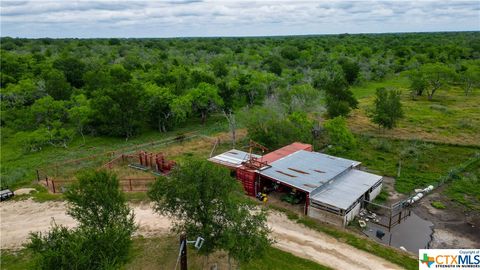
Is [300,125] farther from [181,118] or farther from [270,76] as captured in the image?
[270,76]

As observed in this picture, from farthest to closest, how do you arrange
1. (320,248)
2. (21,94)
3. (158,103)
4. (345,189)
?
(21,94), (158,103), (345,189), (320,248)

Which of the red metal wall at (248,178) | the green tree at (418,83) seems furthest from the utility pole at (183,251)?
the green tree at (418,83)

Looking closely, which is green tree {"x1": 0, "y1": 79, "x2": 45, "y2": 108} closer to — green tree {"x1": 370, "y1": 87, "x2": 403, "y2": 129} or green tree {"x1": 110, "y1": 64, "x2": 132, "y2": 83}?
green tree {"x1": 110, "y1": 64, "x2": 132, "y2": 83}

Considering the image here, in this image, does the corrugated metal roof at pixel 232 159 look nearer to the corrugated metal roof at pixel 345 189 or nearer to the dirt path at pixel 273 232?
the dirt path at pixel 273 232

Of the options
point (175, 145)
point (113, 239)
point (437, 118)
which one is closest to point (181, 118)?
point (175, 145)

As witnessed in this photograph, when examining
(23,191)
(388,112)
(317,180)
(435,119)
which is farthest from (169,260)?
(435,119)

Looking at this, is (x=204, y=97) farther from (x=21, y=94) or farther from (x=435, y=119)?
(x=435, y=119)

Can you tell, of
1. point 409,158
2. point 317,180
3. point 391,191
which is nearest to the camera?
point 317,180
